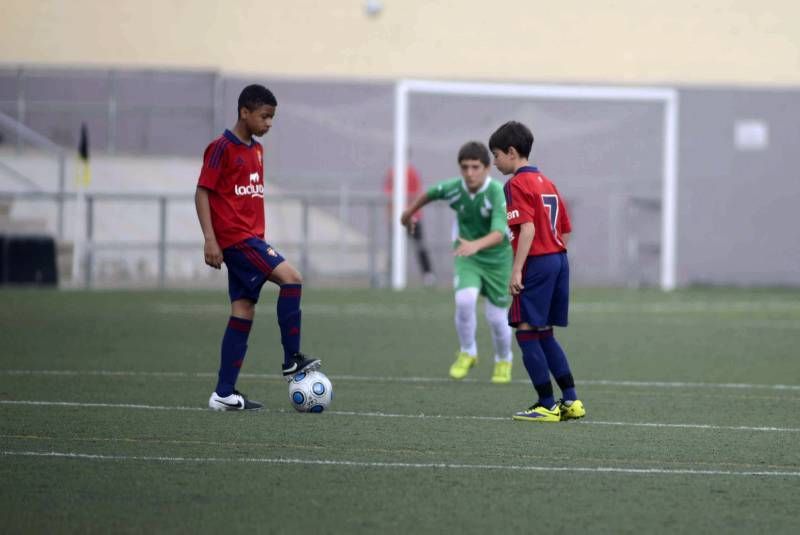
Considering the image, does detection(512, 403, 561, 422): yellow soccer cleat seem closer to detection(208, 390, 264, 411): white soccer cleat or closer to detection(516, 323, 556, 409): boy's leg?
detection(516, 323, 556, 409): boy's leg

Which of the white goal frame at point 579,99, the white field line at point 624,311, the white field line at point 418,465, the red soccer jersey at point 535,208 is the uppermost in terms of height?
the white goal frame at point 579,99

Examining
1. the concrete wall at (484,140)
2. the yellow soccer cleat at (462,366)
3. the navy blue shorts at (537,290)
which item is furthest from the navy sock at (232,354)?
the concrete wall at (484,140)

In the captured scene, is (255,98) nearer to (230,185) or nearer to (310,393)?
(230,185)

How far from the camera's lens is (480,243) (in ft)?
33.3

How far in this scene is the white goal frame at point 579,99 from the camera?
80.8 feet

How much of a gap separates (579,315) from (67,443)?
37.0ft

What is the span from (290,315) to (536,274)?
55.0 inches

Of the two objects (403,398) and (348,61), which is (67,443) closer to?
(403,398)

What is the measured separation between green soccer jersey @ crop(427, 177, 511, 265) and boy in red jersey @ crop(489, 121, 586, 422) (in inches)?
95.2

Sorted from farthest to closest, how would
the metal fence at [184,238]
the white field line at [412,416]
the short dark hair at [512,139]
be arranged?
the metal fence at [184,238] < the short dark hair at [512,139] < the white field line at [412,416]

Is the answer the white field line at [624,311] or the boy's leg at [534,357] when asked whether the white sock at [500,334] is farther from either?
the white field line at [624,311]

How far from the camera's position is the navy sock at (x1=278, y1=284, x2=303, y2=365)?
8.69 meters

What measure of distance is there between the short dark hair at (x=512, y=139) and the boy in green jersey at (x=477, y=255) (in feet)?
7.37

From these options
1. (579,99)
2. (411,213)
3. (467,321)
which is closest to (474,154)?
(411,213)
